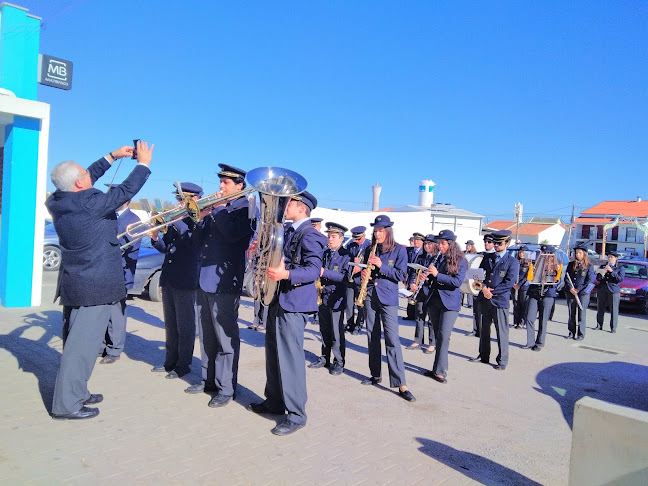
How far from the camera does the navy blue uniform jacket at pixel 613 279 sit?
464 inches

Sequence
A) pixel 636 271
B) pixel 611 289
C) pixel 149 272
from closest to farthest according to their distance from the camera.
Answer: pixel 149 272
pixel 611 289
pixel 636 271

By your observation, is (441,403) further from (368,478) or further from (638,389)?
(638,389)

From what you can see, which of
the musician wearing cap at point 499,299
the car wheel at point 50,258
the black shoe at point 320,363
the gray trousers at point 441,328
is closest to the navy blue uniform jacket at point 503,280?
the musician wearing cap at point 499,299

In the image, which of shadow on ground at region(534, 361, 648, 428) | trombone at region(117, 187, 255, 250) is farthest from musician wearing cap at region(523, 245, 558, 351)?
trombone at region(117, 187, 255, 250)

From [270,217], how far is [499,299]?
4.71 m

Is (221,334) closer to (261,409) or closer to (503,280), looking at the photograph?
(261,409)

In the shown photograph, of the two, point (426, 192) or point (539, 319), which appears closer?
point (539, 319)

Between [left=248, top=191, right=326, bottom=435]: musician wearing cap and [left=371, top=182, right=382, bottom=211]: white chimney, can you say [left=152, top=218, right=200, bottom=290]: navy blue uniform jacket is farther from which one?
[left=371, top=182, right=382, bottom=211]: white chimney

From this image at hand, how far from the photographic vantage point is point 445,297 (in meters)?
6.49

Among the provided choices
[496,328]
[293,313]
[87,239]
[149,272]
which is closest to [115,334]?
[87,239]

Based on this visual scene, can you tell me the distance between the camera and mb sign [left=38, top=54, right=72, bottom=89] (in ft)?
28.4

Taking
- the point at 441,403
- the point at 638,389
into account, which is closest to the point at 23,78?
the point at 441,403

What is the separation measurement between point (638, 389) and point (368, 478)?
506 cm

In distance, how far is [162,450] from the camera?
3.68m
